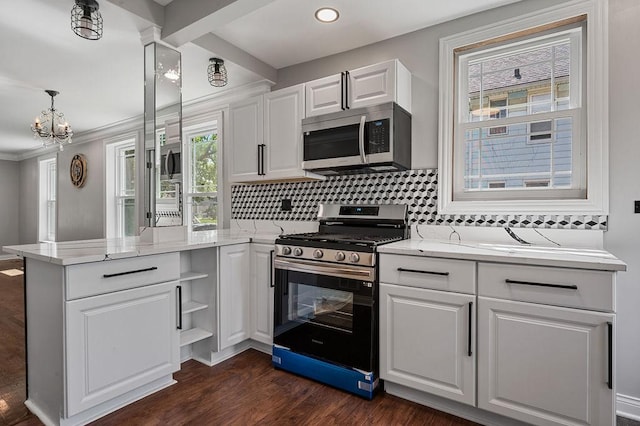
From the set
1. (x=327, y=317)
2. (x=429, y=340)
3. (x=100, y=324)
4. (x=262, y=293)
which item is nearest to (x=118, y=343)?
(x=100, y=324)

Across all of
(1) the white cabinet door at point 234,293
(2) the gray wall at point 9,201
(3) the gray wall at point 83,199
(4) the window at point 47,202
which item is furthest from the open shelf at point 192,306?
(2) the gray wall at point 9,201

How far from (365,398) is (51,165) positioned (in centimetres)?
801

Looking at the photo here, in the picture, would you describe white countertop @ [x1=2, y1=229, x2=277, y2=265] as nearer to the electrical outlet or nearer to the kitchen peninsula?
the kitchen peninsula

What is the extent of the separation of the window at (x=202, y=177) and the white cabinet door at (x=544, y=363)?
9.92ft

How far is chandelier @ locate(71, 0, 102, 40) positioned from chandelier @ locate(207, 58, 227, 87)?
0.90m

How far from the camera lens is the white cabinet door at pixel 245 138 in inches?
118

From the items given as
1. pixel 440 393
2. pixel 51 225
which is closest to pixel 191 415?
pixel 440 393

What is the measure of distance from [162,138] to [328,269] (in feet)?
5.09

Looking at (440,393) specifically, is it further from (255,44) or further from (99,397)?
(255,44)

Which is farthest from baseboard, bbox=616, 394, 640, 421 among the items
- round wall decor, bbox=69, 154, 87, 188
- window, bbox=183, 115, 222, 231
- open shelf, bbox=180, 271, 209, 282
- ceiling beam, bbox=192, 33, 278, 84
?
round wall decor, bbox=69, 154, 87, 188

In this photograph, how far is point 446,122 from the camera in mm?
2447

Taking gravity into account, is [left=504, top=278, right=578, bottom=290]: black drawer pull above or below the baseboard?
above

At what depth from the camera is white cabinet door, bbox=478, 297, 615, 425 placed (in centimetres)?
150

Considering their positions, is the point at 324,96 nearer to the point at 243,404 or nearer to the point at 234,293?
the point at 234,293
